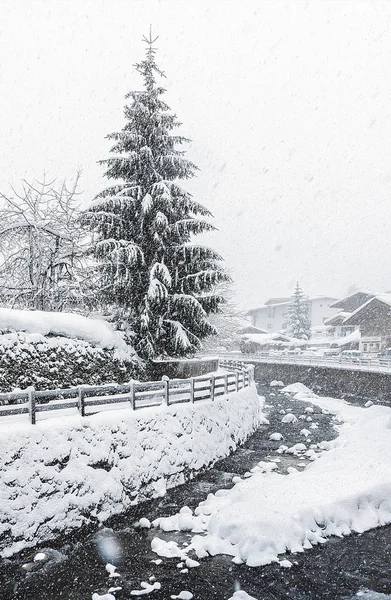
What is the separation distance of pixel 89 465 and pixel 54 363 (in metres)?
4.17

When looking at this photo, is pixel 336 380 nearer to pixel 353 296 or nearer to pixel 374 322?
pixel 374 322

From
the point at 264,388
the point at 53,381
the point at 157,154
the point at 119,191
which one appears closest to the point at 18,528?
the point at 53,381

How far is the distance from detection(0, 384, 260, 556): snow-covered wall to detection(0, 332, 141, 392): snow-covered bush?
289cm

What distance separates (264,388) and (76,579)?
3024cm

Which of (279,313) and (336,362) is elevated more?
(279,313)

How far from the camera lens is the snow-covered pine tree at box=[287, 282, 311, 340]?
227ft

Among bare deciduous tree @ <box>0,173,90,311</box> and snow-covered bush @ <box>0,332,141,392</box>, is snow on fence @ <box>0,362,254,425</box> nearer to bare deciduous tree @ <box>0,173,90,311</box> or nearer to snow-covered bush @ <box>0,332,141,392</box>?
snow-covered bush @ <box>0,332,141,392</box>

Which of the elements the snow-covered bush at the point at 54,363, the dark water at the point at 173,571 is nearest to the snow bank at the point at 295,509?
the dark water at the point at 173,571

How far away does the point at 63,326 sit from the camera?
1338 centimetres

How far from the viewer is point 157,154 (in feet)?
60.0

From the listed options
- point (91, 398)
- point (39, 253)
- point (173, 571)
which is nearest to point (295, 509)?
point (173, 571)

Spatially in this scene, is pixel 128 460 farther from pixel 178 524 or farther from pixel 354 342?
pixel 354 342

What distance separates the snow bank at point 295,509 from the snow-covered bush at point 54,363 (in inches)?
217

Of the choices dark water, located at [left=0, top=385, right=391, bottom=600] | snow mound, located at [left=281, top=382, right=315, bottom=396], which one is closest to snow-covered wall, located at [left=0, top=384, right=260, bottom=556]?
dark water, located at [left=0, top=385, right=391, bottom=600]
